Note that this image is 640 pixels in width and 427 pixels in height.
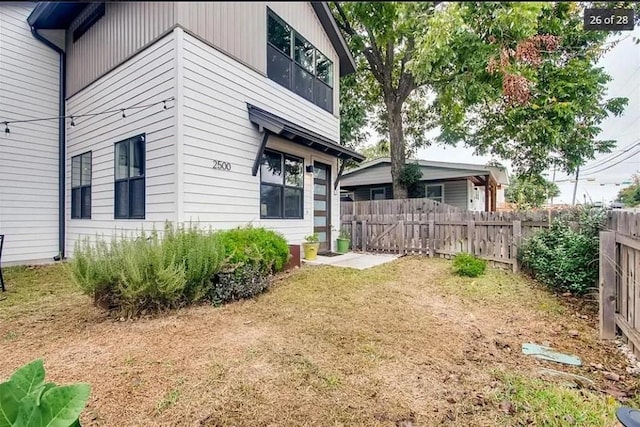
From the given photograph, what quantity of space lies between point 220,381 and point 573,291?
504 centimetres

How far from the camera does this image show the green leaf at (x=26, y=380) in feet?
5.49

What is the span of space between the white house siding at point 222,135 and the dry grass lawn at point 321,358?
Result: 6.58ft

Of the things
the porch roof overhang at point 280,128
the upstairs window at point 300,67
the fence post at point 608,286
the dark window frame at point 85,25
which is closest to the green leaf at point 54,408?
the fence post at point 608,286

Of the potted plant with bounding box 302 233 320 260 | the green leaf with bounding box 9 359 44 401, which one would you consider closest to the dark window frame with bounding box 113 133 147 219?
the potted plant with bounding box 302 233 320 260

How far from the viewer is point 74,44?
7512 millimetres

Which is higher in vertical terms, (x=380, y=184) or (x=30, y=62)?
(x=30, y=62)

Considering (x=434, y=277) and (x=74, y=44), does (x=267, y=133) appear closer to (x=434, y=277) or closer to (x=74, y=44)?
(x=434, y=277)

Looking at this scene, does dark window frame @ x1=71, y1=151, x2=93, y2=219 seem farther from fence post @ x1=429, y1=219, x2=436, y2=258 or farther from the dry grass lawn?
fence post @ x1=429, y1=219, x2=436, y2=258

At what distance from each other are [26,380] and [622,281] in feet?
15.9

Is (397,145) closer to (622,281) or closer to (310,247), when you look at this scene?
(310,247)

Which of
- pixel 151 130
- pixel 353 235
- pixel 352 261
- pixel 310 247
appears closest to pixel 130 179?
pixel 151 130

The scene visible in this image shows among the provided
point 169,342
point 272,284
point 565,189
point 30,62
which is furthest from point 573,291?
point 565,189

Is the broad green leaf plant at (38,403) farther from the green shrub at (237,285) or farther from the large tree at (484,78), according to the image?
the green shrub at (237,285)

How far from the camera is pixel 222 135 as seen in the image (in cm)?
603
